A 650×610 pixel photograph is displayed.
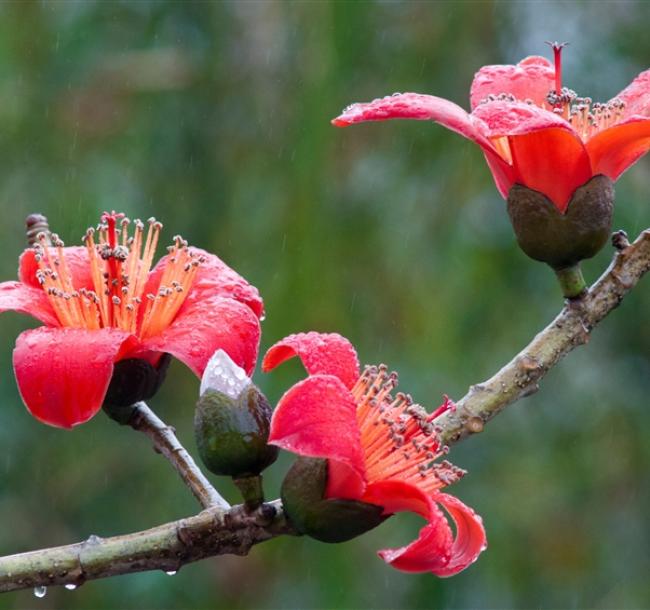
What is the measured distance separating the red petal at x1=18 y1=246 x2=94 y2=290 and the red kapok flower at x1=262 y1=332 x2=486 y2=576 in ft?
0.97

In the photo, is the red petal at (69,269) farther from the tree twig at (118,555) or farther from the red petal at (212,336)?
the tree twig at (118,555)

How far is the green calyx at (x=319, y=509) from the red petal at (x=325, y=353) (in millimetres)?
89

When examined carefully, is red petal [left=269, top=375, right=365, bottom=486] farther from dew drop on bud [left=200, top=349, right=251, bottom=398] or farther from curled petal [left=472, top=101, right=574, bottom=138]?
curled petal [left=472, top=101, right=574, bottom=138]

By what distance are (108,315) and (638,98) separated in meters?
0.64

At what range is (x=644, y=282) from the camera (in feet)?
9.50

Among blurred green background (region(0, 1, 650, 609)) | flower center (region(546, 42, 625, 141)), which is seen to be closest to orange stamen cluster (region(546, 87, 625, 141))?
flower center (region(546, 42, 625, 141))

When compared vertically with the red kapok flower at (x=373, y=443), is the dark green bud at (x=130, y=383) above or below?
below

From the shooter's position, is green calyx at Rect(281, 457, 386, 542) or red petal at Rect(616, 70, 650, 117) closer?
green calyx at Rect(281, 457, 386, 542)

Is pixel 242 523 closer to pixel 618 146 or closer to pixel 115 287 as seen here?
pixel 115 287

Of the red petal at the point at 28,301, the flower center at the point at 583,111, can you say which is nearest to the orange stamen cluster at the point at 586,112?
the flower center at the point at 583,111

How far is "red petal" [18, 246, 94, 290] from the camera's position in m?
1.38

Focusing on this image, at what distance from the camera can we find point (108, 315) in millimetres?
1310

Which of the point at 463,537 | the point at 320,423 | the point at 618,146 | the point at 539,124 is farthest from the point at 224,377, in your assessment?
the point at 618,146

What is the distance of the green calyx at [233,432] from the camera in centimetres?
112
